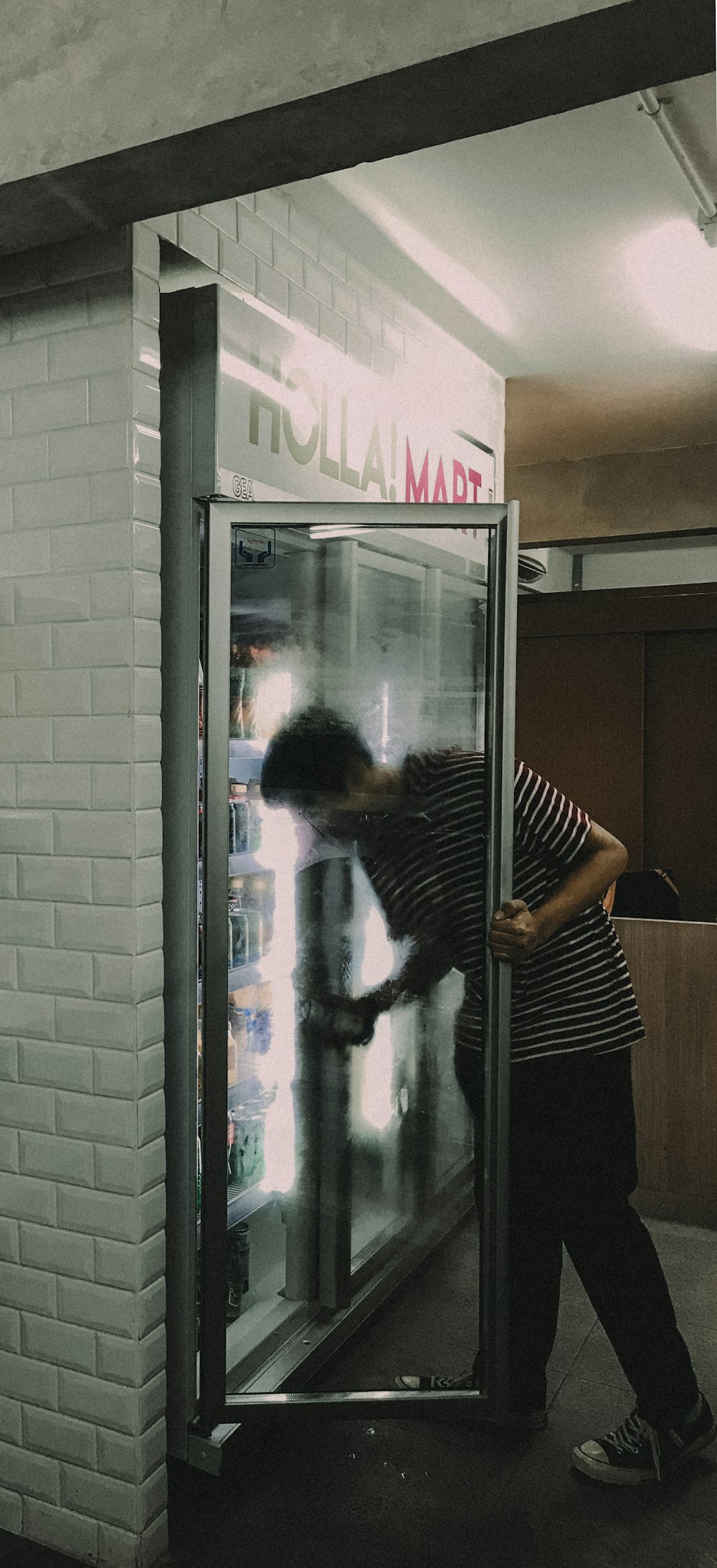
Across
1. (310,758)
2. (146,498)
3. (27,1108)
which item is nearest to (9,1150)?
(27,1108)

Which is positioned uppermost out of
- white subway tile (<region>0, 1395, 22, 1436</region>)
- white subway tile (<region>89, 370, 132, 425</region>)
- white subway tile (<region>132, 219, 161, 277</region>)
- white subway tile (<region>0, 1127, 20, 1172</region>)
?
white subway tile (<region>132, 219, 161, 277</region>)

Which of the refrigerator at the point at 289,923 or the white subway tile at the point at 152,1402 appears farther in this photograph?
the refrigerator at the point at 289,923

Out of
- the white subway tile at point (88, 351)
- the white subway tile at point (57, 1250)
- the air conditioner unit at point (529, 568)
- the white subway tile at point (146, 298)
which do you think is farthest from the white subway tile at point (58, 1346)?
the air conditioner unit at point (529, 568)

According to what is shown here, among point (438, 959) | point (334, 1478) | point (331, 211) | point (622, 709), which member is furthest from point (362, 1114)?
point (622, 709)

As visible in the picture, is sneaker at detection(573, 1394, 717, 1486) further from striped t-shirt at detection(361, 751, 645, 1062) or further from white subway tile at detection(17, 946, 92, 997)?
white subway tile at detection(17, 946, 92, 997)

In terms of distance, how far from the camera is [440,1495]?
2.29 meters

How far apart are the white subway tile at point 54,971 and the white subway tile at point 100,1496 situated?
3.12ft

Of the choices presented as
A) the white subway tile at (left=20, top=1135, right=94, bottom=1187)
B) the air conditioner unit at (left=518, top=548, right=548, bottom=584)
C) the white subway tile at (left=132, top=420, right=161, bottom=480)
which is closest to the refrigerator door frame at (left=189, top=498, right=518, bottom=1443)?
the white subway tile at (left=132, top=420, right=161, bottom=480)

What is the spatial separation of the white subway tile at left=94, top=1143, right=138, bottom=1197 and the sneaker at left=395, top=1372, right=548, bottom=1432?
73 cm

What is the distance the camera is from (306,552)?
235 cm

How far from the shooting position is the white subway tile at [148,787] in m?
2.07

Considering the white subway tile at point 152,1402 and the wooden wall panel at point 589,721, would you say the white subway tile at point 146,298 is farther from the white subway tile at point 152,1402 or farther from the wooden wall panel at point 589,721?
the wooden wall panel at point 589,721

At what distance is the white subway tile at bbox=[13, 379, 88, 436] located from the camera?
2090mm

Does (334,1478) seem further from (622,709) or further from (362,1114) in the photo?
(622,709)
